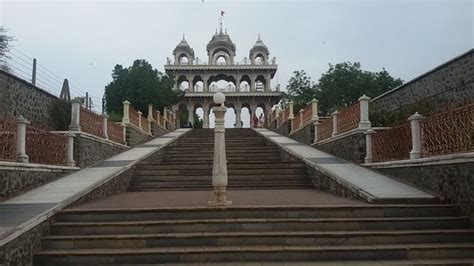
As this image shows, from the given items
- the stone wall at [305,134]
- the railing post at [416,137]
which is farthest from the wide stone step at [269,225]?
the stone wall at [305,134]

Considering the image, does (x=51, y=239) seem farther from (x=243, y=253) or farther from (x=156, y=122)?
(x=156, y=122)

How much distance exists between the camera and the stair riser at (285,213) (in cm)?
676

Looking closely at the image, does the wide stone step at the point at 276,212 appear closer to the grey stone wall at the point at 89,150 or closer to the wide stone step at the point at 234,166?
the grey stone wall at the point at 89,150

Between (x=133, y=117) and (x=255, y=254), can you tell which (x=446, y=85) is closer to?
(x=255, y=254)

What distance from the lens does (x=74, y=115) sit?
1151 cm

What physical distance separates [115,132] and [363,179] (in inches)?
357

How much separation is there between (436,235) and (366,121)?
219 inches

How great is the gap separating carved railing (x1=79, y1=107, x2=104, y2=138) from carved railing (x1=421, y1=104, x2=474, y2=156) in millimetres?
8307

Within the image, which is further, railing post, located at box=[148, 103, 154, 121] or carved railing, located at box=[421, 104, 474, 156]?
railing post, located at box=[148, 103, 154, 121]

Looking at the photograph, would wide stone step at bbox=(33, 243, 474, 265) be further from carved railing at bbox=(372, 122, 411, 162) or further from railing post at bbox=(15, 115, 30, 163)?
carved railing at bbox=(372, 122, 411, 162)

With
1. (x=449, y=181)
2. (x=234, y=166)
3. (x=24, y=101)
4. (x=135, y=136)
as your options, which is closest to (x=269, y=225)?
(x=449, y=181)

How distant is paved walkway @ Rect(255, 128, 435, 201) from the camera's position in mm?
7504

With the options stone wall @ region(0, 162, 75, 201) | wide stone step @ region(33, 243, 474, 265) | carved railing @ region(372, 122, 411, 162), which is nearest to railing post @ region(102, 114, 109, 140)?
stone wall @ region(0, 162, 75, 201)

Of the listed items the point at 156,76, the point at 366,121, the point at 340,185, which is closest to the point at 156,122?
the point at 156,76
